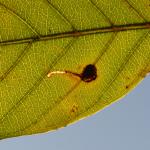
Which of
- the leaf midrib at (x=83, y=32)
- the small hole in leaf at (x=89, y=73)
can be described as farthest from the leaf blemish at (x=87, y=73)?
the leaf midrib at (x=83, y=32)

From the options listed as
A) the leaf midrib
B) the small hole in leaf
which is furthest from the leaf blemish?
the leaf midrib

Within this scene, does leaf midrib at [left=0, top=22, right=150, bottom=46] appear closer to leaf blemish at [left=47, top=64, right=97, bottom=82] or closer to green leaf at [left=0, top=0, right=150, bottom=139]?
green leaf at [left=0, top=0, right=150, bottom=139]

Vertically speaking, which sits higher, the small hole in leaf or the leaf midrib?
the leaf midrib

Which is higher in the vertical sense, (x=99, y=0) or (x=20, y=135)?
(x=99, y=0)

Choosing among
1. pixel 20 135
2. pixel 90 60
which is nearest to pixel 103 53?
pixel 90 60

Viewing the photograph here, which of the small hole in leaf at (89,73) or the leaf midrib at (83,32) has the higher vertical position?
the leaf midrib at (83,32)

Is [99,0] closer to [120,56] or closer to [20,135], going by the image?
[120,56]

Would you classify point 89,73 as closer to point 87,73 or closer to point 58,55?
point 87,73

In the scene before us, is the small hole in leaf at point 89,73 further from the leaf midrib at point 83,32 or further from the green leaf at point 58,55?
the leaf midrib at point 83,32
